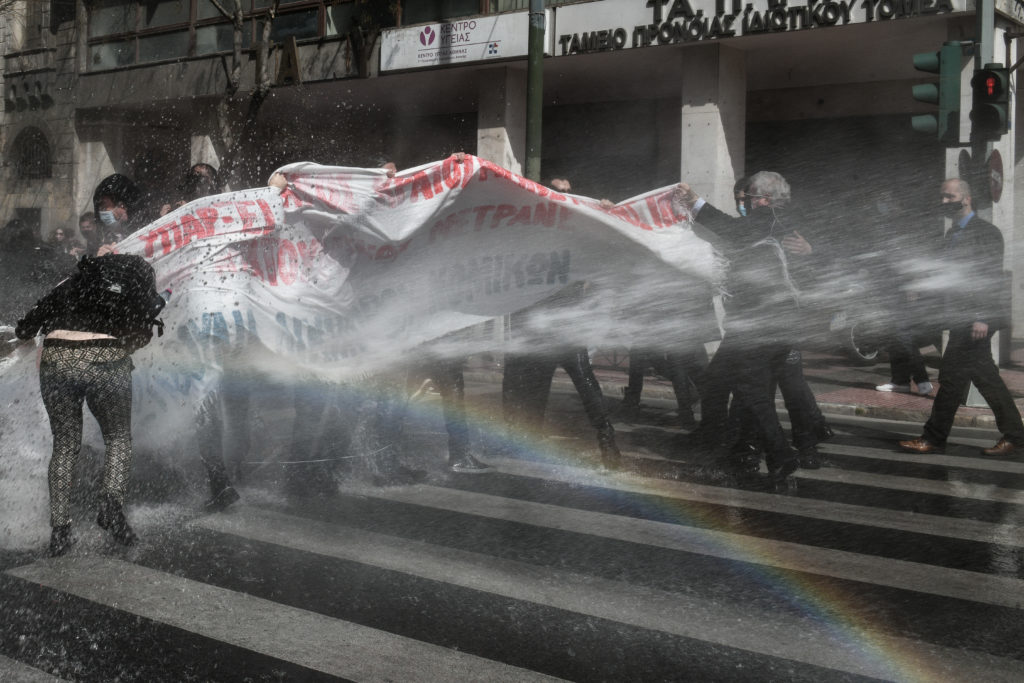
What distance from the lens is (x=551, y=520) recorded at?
18.8 ft

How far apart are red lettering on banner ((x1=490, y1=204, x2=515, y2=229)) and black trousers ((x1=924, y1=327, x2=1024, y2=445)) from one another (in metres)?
3.23

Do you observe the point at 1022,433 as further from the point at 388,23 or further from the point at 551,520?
the point at 388,23

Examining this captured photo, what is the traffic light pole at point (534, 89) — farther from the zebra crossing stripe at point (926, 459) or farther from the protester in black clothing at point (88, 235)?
the zebra crossing stripe at point (926, 459)

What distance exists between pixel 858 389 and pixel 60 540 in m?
8.52

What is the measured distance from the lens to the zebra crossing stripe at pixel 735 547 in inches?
181

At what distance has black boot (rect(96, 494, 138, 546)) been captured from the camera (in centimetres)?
497

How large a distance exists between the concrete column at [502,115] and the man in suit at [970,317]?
10153 mm

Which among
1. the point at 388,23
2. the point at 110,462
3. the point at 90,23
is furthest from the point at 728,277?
the point at 90,23

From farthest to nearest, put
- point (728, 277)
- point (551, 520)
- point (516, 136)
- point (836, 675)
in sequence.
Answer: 1. point (516, 136)
2. point (728, 277)
3. point (551, 520)
4. point (836, 675)

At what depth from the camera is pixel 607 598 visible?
173 inches

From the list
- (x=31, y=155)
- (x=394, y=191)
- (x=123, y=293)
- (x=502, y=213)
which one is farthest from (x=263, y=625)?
(x=31, y=155)

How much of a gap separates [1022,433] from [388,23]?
1318 cm

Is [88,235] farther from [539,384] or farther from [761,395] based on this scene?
[761,395]

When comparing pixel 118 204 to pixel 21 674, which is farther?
pixel 118 204
